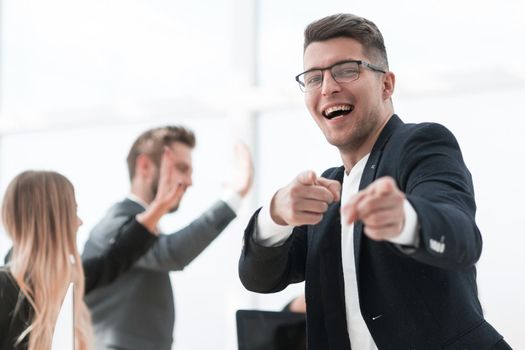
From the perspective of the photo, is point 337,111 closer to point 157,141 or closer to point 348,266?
point 348,266

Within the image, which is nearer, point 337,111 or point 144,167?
point 337,111

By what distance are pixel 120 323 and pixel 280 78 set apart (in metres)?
1.79

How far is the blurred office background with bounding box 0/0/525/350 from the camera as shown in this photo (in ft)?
12.9

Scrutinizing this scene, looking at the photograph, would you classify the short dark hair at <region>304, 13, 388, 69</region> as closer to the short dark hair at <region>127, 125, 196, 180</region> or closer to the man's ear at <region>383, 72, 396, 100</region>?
the man's ear at <region>383, 72, 396, 100</region>

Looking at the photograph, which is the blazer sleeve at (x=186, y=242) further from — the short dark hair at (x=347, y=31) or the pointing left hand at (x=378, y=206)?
the pointing left hand at (x=378, y=206)

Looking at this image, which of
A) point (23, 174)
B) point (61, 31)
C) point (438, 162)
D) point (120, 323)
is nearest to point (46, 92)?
point (61, 31)

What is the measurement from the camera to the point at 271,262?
164 cm

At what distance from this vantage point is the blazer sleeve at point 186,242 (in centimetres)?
365

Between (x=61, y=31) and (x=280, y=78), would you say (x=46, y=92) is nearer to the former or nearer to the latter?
(x=61, y=31)

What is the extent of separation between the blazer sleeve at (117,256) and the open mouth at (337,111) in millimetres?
1983

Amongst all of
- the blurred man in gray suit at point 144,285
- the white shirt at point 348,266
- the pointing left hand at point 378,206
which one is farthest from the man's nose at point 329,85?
the blurred man in gray suit at point 144,285

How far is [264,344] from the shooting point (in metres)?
1.79

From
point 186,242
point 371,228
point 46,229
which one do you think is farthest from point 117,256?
point 371,228

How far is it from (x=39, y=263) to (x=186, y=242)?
61.8 inches
